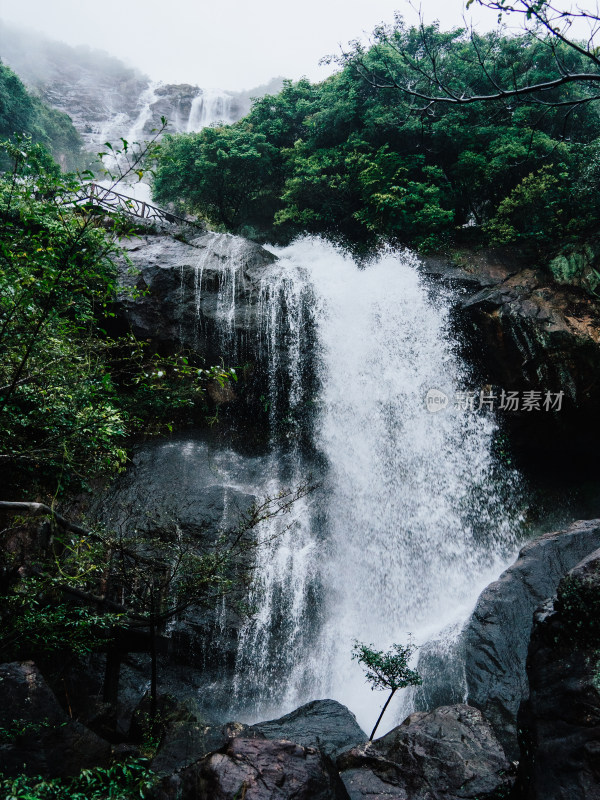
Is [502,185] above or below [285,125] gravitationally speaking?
below

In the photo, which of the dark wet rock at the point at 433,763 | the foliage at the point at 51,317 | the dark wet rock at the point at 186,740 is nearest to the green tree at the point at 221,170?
the foliage at the point at 51,317

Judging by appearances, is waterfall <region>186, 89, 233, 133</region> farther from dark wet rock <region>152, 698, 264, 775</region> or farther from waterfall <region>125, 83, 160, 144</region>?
dark wet rock <region>152, 698, 264, 775</region>

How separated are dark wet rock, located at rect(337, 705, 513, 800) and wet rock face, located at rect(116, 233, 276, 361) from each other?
912cm

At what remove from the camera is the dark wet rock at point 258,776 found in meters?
3.53

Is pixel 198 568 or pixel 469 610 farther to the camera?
pixel 469 610

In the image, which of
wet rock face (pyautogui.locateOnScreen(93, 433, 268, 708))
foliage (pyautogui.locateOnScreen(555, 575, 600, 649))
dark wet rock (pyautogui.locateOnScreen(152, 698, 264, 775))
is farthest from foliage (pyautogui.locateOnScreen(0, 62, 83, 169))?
foliage (pyautogui.locateOnScreen(555, 575, 600, 649))

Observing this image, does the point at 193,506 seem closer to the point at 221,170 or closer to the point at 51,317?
the point at 51,317

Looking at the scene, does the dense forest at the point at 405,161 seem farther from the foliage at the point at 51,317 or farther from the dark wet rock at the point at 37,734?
the dark wet rock at the point at 37,734

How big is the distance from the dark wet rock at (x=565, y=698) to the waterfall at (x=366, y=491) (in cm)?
431

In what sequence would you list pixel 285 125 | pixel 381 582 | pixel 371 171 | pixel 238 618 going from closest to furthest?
pixel 238 618 → pixel 381 582 → pixel 371 171 → pixel 285 125

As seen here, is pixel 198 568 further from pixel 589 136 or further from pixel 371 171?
pixel 589 136

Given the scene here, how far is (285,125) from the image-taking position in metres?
16.0

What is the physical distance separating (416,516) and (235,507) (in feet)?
14.3

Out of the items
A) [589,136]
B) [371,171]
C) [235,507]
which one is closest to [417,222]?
[371,171]
